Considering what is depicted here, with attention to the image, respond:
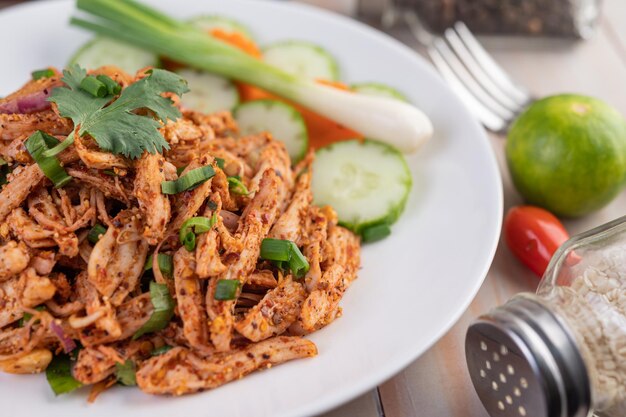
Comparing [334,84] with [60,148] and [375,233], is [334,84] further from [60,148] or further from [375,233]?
[60,148]

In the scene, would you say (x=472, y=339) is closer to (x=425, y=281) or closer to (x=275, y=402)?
(x=425, y=281)

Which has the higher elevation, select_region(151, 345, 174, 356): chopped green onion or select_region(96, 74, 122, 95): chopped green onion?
select_region(96, 74, 122, 95): chopped green onion

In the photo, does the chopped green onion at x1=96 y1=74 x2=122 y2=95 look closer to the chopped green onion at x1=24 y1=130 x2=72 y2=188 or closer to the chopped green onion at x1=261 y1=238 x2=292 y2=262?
the chopped green onion at x1=24 y1=130 x2=72 y2=188

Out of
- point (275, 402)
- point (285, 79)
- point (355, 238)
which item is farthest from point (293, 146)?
point (275, 402)

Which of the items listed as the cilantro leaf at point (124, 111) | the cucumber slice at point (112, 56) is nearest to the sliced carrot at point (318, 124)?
the cucumber slice at point (112, 56)

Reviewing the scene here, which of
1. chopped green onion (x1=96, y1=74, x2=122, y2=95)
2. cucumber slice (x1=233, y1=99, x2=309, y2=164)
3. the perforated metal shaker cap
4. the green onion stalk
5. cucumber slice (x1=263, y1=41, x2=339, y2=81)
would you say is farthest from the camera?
cucumber slice (x1=263, y1=41, x2=339, y2=81)

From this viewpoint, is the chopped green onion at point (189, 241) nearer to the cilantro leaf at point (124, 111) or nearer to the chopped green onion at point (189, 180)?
the chopped green onion at point (189, 180)

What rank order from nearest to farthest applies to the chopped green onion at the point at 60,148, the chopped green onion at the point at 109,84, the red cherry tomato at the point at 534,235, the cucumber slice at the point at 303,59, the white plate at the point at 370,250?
the white plate at the point at 370,250, the chopped green onion at the point at 60,148, the chopped green onion at the point at 109,84, the red cherry tomato at the point at 534,235, the cucumber slice at the point at 303,59

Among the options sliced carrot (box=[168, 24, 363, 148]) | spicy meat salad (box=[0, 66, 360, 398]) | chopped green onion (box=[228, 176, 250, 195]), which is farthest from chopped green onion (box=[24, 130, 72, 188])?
sliced carrot (box=[168, 24, 363, 148])
